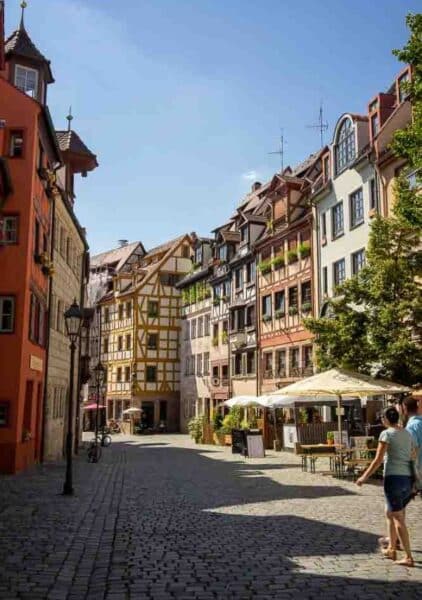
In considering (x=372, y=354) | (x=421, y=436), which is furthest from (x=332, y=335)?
(x=421, y=436)

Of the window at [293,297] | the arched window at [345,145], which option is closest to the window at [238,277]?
the window at [293,297]

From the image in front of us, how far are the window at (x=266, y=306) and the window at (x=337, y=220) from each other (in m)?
8.20

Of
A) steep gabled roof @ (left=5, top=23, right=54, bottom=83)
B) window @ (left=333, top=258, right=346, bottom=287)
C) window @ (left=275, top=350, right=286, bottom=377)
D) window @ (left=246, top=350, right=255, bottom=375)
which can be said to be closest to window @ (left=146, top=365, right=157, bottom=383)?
window @ (left=246, top=350, right=255, bottom=375)

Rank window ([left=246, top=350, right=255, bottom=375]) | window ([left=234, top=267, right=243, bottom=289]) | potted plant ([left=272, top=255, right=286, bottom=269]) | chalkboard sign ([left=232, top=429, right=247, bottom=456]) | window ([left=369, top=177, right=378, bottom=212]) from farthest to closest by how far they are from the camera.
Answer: window ([left=234, top=267, right=243, bottom=289]) < window ([left=246, top=350, right=255, bottom=375]) < potted plant ([left=272, top=255, right=286, bottom=269]) < chalkboard sign ([left=232, top=429, right=247, bottom=456]) < window ([left=369, top=177, right=378, bottom=212])

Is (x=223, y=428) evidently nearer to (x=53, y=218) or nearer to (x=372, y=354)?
(x=53, y=218)

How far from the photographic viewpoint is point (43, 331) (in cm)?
2519

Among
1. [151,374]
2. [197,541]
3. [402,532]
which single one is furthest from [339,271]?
[151,374]

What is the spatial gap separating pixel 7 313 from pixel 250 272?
→ 23.3 meters

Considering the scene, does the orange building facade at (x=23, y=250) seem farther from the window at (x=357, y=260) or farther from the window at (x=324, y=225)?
the window at (x=324, y=225)

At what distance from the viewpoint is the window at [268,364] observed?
38.3 metres

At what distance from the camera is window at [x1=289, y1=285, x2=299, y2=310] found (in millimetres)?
35688

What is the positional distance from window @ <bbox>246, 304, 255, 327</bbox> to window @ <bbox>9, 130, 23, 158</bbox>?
21.9m

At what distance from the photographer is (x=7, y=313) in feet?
68.7

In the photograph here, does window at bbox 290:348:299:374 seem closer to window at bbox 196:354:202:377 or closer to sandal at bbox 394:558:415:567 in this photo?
window at bbox 196:354:202:377
